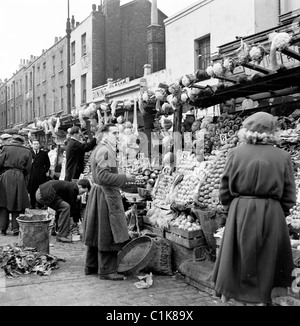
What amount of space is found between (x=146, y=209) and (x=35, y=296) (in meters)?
2.76

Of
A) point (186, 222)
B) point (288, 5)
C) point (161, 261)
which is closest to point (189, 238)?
point (186, 222)

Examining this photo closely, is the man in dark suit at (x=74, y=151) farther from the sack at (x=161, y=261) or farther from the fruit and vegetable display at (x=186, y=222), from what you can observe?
the sack at (x=161, y=261)

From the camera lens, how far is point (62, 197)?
25.8 ft

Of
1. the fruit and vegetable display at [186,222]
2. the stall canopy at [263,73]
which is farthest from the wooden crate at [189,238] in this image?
the stall canopy at [263,73]

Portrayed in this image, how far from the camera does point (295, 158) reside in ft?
19.1

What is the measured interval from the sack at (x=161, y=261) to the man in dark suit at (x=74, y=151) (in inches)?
138

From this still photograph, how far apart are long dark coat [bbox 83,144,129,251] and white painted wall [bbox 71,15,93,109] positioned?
19420 mm

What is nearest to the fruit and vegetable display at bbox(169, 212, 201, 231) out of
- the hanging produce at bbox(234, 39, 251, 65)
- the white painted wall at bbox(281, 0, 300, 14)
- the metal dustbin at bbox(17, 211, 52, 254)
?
the metal dustbin at bbox(17, 211, 52, 254)

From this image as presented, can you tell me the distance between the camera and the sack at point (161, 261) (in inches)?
225

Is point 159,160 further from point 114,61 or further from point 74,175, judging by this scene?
point 114,61

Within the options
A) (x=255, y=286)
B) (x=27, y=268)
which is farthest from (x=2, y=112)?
(x=255, y=286)

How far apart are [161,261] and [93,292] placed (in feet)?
3.87

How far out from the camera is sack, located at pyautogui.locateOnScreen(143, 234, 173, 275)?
5.73 meters

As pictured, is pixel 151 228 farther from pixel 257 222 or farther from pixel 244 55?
pixel 257 222
